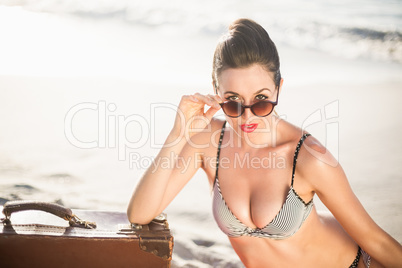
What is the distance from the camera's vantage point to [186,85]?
8.98 metres

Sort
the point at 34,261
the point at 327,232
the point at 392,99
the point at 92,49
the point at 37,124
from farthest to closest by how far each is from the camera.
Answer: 1. the point at 92,49
2. the point at 392,99
3. the point at 37,124
4. the point at 327,232
5. the point at 34,261

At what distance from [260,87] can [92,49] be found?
8.10 meters

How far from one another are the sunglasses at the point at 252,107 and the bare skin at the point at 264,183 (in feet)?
0.13

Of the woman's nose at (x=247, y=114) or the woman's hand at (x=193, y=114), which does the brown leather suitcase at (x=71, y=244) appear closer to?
the woman's hand at (x=193, y=114)

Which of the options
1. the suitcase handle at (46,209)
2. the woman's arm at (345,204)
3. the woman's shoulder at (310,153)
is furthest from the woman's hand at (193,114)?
the suitcase handle at (46,209)

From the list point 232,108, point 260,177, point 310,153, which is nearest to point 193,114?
point 232,108

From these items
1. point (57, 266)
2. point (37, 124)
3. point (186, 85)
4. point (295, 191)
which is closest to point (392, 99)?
point (186, 85)

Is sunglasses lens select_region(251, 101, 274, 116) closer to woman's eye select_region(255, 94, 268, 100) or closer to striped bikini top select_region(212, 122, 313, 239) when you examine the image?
woman's eye select_region(255, 94, 268, 100)

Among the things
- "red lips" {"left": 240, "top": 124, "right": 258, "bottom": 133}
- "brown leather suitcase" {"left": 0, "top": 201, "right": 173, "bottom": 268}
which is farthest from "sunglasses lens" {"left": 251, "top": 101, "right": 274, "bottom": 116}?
"brown leather suitcase" {"left": 0, "top": 201, "right": 173, "bottom": 268}

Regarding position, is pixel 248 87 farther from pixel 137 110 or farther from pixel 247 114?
pixel 137 110

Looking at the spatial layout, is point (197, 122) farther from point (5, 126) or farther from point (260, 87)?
point (5, 126)

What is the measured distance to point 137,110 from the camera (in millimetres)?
7957

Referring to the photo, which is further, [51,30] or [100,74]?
[51,30]

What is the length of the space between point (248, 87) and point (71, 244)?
1258 mm
